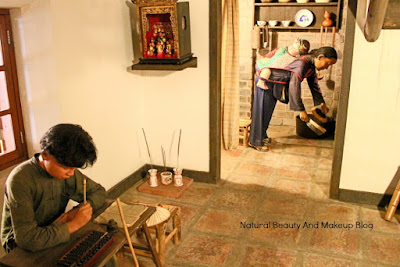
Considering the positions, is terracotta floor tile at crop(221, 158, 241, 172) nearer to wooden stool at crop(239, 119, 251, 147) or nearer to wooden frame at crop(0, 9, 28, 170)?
wooden stool at crop(239, 119, 251, 147)

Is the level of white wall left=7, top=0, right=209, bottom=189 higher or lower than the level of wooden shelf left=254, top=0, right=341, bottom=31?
lower

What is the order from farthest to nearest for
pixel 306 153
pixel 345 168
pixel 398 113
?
pixel 306 153, pixel 345 168, pixel 398 113

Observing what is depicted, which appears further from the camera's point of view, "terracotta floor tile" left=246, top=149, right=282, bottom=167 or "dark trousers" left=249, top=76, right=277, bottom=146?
"dark trousers" left=249, top=76, right=277, bottom=146

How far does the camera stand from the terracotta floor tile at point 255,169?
14.6 feet

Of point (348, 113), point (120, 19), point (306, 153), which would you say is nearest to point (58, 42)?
point (120, 19)

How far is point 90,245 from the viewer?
5.85ft

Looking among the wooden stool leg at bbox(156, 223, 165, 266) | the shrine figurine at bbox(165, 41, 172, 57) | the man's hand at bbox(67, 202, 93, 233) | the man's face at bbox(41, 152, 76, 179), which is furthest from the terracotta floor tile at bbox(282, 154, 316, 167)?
the man's face at bbox(41, 152, 76, 179)

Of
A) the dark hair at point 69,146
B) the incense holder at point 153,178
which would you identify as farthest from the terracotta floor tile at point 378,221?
the dark hair at point 69,146

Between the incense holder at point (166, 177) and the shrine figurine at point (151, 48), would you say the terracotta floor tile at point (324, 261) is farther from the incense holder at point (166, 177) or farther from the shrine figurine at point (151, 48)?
the shrine figurine at point (151, 48)

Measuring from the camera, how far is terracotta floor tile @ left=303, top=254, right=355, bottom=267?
2766 millimetres

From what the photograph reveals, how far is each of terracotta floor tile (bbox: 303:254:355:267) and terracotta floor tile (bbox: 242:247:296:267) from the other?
0.10 metres

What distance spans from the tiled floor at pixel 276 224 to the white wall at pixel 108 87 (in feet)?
1.58

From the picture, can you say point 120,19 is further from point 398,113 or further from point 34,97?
point 398,113

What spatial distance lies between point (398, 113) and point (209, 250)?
194cm
